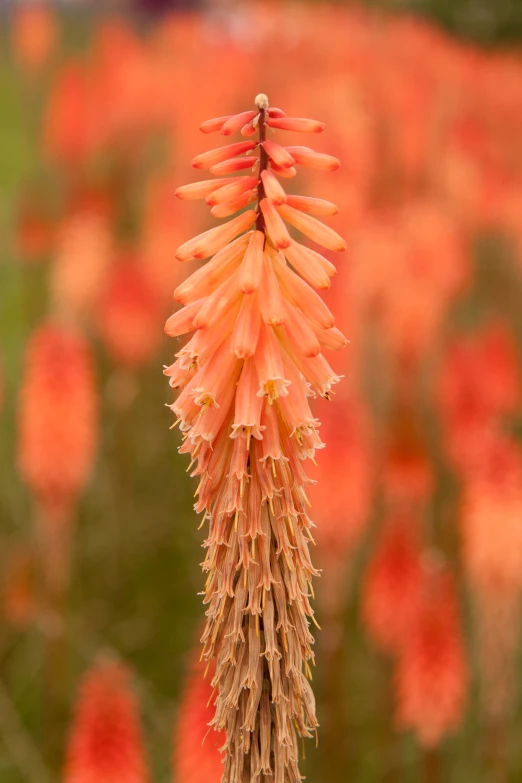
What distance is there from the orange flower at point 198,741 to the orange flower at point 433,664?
1.28 metres

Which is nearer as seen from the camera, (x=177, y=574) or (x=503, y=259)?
(x=177, y=574)

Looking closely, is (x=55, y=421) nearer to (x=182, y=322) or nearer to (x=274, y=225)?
(x=182, y=322)

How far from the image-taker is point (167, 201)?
8.52 meters

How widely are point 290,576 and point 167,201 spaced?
739cm

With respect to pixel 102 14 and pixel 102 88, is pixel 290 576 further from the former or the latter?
pixel 102 14

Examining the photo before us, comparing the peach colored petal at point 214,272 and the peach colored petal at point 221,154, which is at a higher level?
the peach colored petal at point 221,154

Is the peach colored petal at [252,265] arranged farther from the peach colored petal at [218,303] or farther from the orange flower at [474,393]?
the orange flower at [474,393]

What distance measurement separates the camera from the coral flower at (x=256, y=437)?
1396 mm

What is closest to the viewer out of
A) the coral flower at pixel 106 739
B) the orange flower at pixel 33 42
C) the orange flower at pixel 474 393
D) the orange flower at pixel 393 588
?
the coral flower at pixel 106 739

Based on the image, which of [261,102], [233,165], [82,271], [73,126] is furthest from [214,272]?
[73,126]

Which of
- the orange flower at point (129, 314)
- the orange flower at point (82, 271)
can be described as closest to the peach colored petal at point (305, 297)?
the orange flower at point (129, 314)

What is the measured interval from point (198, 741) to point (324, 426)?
6.95 feet

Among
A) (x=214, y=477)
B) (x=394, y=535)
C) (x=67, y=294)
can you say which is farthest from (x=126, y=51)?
(x=214, y=477)

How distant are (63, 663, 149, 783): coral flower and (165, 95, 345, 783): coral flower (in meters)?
2.51
